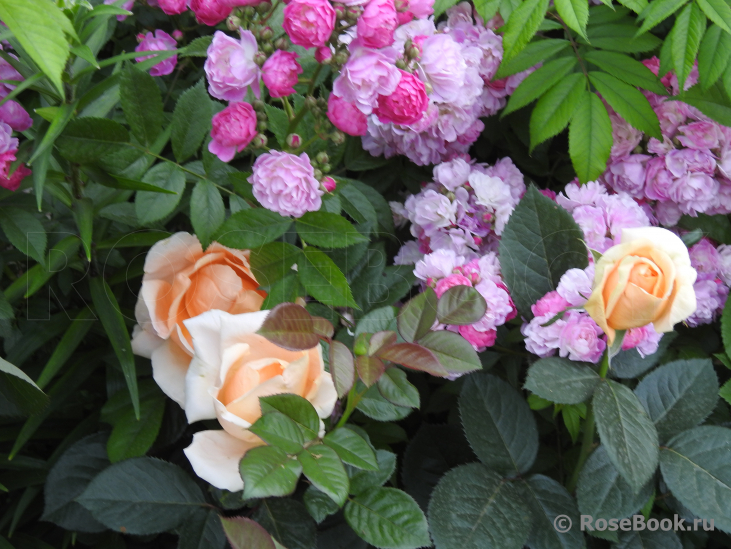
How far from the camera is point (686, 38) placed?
68 centimetres

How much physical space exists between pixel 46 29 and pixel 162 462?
413 millimetres

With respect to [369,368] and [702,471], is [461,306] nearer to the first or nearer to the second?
[369,368]

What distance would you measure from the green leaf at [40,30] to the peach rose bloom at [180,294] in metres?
0.22

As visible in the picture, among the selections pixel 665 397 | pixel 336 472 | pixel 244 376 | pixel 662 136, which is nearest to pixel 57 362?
pixel 244 376

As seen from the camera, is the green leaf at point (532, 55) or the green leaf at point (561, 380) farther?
the green leaf at point (532, 55)

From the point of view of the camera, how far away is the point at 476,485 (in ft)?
1.91

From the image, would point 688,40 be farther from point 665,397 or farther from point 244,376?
point 244,376

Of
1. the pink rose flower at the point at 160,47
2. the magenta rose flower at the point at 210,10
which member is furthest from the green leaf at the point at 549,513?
the pink rose flower at the point at 160,47

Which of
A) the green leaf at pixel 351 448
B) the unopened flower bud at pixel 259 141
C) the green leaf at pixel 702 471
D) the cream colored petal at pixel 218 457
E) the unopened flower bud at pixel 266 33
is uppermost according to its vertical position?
the unopened flower bud at pixel 266 33

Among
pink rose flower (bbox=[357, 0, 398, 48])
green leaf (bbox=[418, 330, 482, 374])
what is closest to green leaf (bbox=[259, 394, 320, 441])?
green leaf (bbox=[418, 330, 482, 374])

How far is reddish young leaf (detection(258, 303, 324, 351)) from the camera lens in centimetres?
45

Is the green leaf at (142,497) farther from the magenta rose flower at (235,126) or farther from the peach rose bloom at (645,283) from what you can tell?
the peach rose bloom at (645,283)

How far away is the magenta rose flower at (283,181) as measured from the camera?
0.56m

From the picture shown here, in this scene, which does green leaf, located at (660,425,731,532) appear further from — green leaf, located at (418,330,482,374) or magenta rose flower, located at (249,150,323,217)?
magenta rose flower, located at (249,150,323,217)
